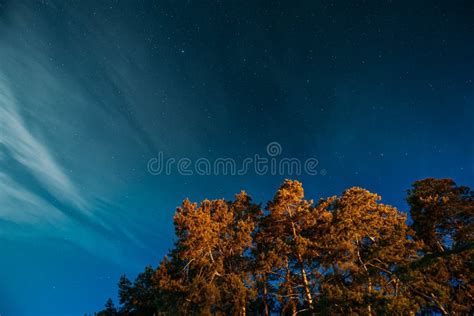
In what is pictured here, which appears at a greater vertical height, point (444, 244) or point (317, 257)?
point (444, 244)

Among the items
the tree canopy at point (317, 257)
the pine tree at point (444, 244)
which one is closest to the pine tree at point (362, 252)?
the tree canopy at point (317, 257)

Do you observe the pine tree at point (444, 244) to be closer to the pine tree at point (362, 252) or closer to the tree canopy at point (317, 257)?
the tree canopy at point (317, 257)

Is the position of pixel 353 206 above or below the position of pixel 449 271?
above

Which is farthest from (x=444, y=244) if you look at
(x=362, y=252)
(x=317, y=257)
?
(x=317, y=257)

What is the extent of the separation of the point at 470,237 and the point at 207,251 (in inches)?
716

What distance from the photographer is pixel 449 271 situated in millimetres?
14703

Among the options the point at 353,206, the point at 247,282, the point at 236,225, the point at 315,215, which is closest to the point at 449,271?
the point at 353,206

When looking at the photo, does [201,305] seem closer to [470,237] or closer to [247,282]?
[247,282]

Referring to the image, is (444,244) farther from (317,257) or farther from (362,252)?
(317,257)

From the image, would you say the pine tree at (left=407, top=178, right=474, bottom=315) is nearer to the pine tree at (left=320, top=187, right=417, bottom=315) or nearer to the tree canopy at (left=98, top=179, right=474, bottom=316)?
the tree canopy at (left=98, top=179, right=474, bottom=316)

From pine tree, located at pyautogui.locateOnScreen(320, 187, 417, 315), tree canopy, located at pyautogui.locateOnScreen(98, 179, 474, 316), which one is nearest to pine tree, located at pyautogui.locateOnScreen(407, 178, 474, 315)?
tree canopy, located at pyautogui.locateOnScreen(98, 179, 474, 316)

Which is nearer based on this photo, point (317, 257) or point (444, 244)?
point (317, 257)

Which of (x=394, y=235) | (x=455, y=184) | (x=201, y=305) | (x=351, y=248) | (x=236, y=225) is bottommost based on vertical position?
(x=201, y=305)

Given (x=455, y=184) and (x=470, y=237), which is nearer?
(x=470, y=237)
